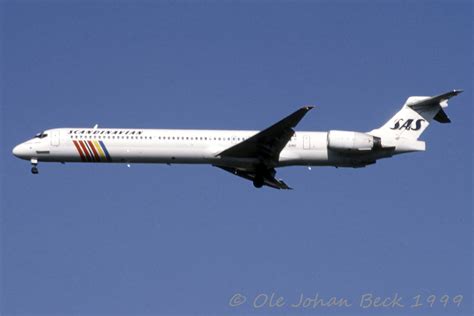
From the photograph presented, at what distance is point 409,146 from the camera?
3250 cm

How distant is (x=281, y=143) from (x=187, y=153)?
146 inches

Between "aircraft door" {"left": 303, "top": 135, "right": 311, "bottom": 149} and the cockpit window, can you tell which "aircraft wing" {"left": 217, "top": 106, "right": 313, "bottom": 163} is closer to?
"aircraft door" {"left": 303, "top": 135, "right": 311, "bottom": 149}

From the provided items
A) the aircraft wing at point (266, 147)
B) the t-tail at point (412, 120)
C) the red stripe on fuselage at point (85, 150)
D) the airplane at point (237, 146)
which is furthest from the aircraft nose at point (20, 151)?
the t-tail at point (412, 120)

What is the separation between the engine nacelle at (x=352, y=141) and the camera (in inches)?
1241

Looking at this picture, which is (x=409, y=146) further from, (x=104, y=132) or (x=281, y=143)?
(x=104, y=132)

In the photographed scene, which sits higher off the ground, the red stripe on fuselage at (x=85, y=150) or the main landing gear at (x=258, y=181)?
the red stripe on fuselage at (x=85, y=150)

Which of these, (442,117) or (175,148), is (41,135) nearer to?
(175,148)

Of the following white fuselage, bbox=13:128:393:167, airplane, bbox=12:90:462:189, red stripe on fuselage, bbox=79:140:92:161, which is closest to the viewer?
airplane, bbox=12:90:462:189

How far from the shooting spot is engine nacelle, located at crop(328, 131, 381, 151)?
31516mm

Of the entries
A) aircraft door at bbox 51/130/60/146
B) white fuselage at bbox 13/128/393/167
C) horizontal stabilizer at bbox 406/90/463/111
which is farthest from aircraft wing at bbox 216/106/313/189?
aircraft door at bbox 51/130/60/146

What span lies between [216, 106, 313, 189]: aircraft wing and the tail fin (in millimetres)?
4403

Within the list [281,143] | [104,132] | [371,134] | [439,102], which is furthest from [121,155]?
[439,102]

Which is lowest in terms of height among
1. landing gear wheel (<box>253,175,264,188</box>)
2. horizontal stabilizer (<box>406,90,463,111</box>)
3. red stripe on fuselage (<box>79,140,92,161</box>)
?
landing gear wheel (<box>253,175,264,188</box>)

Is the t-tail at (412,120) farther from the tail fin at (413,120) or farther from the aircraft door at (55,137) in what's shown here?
the aircraft door at (55,137)
